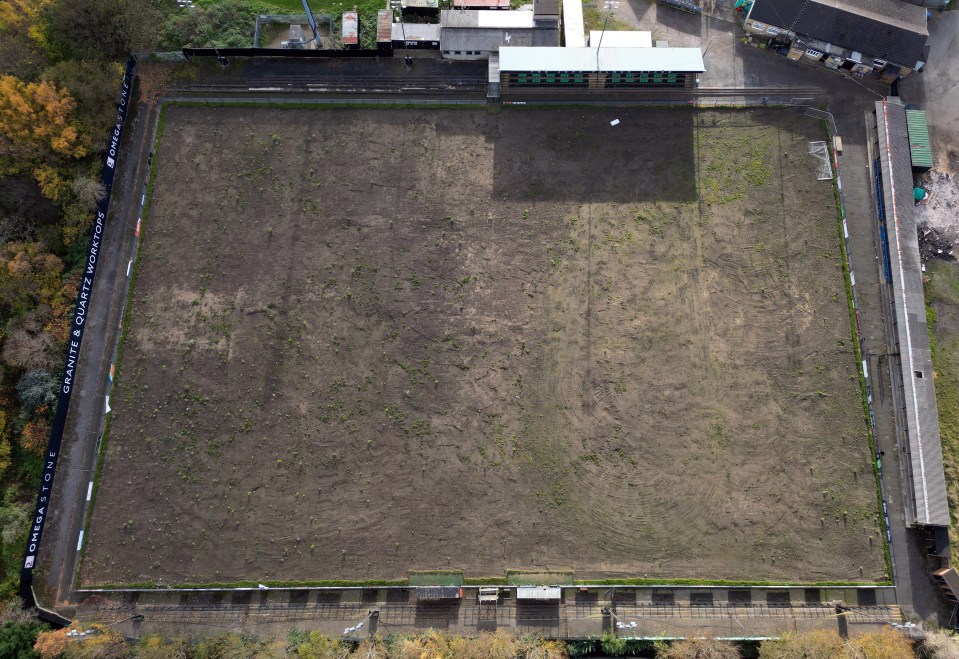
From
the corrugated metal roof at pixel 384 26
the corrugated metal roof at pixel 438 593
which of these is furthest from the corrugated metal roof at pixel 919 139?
the corrugated metal roof at pixel 438 593

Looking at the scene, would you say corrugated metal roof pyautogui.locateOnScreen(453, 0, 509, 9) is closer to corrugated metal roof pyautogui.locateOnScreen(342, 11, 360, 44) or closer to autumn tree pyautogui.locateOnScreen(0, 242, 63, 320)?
corrugated metal roof pyautogui.locateOnScreen(342, 11, 360, 44)

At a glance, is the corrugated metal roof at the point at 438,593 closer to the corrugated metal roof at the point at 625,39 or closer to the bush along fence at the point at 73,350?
the bush along fence at the point at 73,350

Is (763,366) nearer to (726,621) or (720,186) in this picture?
(720,186)

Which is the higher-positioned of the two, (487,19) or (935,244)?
(487,19)

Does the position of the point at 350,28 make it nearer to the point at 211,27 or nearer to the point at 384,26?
the point at 384,26

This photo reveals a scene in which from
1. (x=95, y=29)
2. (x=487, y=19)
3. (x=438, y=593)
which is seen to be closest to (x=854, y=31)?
(x=487, y=19)

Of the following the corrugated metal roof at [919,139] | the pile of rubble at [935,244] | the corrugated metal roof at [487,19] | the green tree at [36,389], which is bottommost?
the green tree at [36,389]
